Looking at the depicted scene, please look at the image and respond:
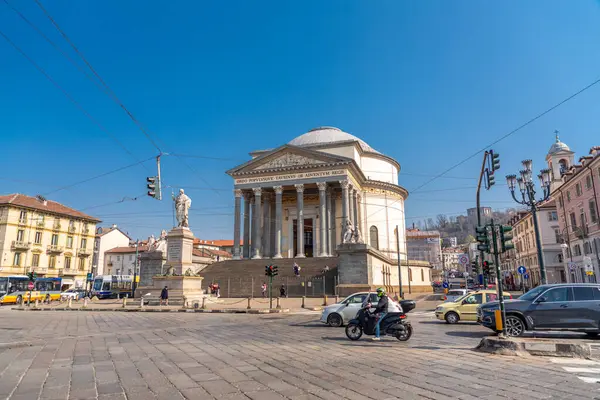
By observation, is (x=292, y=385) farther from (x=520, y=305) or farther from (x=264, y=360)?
(x=520, y=305)

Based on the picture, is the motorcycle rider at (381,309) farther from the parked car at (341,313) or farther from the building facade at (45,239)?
the building facade at (45,239)

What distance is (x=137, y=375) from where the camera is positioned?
618 cm

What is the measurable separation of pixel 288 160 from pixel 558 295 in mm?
35480

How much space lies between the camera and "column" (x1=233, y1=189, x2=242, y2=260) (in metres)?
43.0

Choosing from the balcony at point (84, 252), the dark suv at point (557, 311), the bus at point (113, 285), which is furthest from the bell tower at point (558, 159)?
the balcony at point (84, 252)

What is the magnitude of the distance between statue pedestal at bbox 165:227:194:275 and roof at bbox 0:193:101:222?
34.4m

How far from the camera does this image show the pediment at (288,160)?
43094 mm

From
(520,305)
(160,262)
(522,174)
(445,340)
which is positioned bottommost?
(445,340)

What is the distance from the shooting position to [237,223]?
143 feet

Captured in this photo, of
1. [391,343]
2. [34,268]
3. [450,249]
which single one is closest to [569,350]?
[391,343]

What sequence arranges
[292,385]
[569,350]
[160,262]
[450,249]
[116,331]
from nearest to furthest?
[292,385]
[569,350]
[116,331]
[160,262]
[450,249]

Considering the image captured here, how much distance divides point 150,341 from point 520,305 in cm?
1044

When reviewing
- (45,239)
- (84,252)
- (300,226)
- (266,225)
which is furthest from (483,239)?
(84,252)

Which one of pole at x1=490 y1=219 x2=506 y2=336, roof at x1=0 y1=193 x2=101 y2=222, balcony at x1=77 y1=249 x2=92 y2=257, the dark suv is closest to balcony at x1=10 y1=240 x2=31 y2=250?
roof at x1=0 y1=193 x2=101 y2=222
